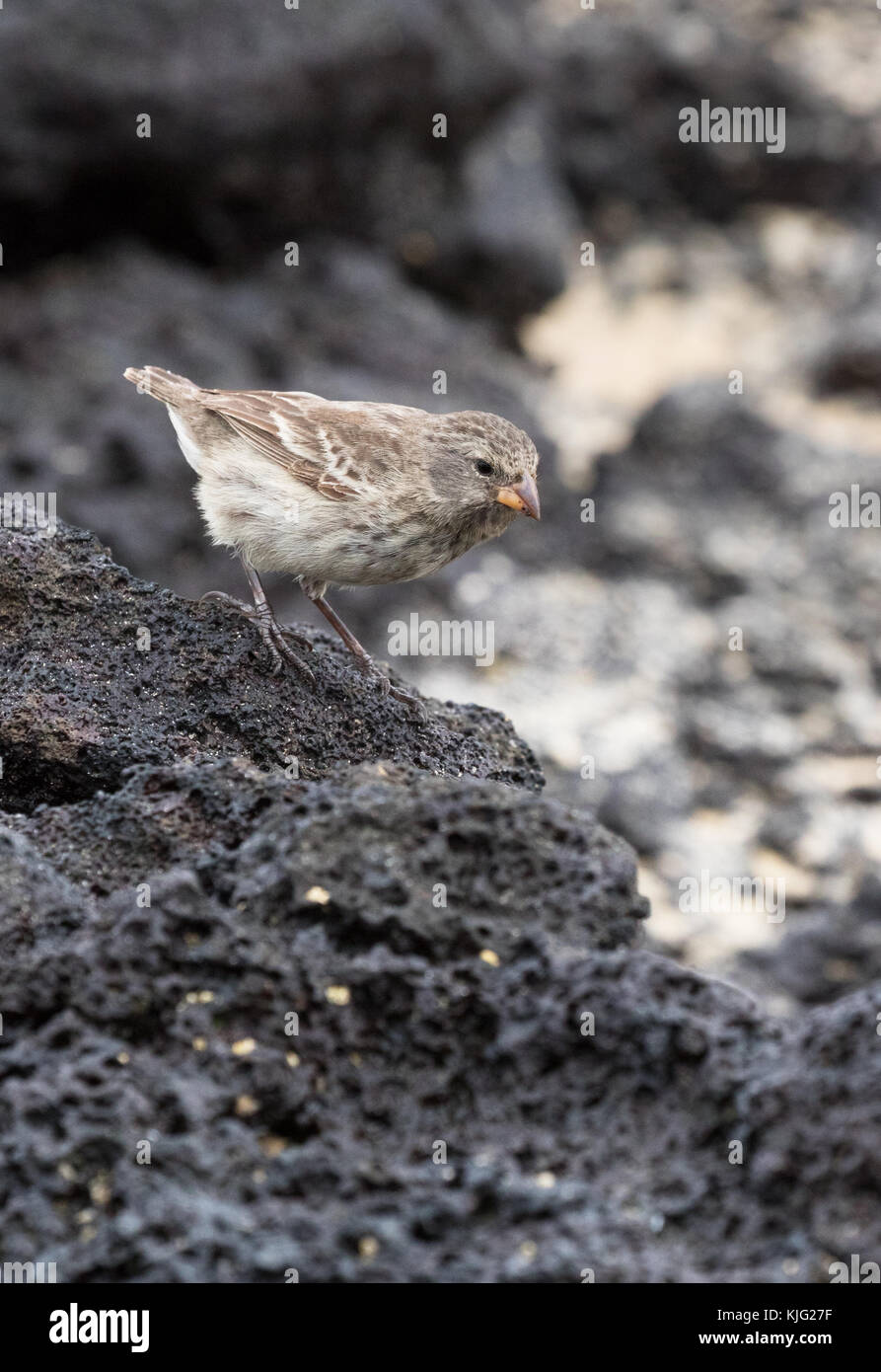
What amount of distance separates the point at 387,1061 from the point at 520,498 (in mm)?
3131

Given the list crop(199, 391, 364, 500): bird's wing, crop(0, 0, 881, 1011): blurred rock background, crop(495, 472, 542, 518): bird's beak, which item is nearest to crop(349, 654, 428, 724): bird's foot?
crop(199, 391, 364, 500): bird's wing

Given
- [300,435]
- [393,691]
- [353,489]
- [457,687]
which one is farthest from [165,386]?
[457,687]

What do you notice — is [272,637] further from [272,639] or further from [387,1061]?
[387,1061]

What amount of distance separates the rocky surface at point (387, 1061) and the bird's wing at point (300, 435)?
2.10 meters

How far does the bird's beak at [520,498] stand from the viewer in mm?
5988

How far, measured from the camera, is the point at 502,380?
1221cm

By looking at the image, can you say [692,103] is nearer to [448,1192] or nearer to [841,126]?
[841,126]

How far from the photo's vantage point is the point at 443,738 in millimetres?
5258

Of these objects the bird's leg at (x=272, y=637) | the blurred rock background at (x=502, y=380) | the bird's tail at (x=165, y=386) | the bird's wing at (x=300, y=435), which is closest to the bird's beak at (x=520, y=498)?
the bird's wing at (x=300, y=435)

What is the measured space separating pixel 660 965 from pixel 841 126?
43.4 feet

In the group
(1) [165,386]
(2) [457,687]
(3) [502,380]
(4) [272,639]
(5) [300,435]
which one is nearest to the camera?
(4) [272,639]

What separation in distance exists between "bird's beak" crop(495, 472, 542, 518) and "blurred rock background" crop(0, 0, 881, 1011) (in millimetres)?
3958

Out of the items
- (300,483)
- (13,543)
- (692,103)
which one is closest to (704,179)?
(692,103)

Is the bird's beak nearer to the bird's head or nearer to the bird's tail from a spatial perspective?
the bird's head
